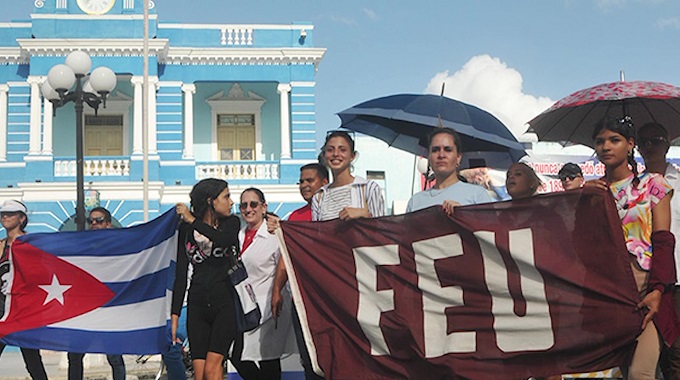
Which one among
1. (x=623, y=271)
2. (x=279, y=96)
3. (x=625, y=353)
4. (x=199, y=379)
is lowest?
(x=199, y=379)

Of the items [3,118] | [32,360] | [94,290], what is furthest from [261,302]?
[3,118]

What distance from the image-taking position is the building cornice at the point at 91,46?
22391mm

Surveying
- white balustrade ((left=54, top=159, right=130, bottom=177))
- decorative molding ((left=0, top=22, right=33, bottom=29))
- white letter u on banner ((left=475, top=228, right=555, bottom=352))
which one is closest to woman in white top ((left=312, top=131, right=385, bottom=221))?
white letter u on banner ((left=475, top=228, right=555, bottom=352))

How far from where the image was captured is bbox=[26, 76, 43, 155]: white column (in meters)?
22.6

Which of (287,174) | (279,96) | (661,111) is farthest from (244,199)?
(279,96)

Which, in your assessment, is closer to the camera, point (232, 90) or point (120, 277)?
point (120, 277)

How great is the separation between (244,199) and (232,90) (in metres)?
19.4

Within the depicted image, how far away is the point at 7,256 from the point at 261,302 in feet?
8.64

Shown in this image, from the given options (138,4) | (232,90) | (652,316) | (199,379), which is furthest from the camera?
(232,90)

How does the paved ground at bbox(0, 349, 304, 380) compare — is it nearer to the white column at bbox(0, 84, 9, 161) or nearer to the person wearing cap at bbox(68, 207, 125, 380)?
the person wearing cap at bbox(68, 207, 125, 380)

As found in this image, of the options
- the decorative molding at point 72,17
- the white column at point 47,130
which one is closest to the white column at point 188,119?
the decorative molding at point 72,17

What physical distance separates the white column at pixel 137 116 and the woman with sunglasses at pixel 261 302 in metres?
17.2

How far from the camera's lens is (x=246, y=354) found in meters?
6.47

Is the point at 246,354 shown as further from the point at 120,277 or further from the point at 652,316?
the point at 652,316
